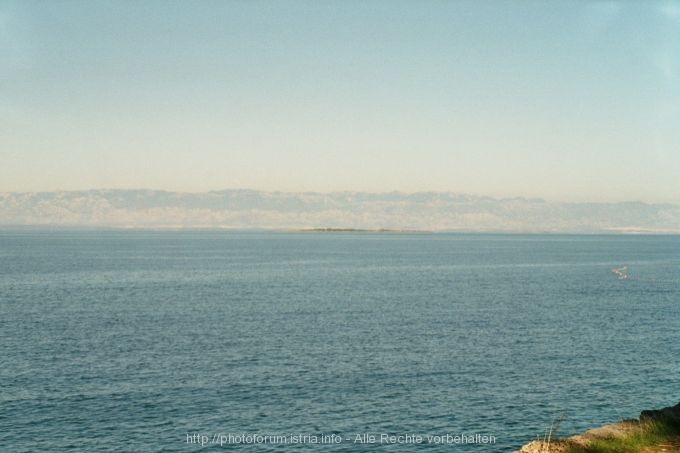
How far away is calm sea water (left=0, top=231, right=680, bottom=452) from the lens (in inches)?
1742

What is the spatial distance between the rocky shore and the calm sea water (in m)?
11.4

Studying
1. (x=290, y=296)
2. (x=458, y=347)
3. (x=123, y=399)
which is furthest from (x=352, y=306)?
(x=123, y=399)

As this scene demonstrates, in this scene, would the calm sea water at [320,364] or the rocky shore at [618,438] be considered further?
the calm sea water at [320,364]

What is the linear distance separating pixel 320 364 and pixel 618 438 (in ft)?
121

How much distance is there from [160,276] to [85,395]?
11365cm

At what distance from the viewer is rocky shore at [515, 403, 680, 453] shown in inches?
1036

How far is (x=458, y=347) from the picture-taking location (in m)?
70.2

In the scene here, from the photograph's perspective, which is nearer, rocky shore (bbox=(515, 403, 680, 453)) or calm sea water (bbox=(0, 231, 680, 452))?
rocky shore (bbox=(515, 403, 680, 453))

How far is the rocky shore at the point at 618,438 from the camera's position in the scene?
2631 centimetres

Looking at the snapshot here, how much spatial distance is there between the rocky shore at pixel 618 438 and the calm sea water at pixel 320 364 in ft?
37.5

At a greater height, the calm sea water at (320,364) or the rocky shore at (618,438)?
the rocky shore at (618,438)

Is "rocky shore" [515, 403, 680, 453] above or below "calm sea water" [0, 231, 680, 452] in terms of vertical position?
above

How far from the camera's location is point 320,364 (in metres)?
61.7

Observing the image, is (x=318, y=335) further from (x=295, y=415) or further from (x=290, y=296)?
(x=290, y=296)
